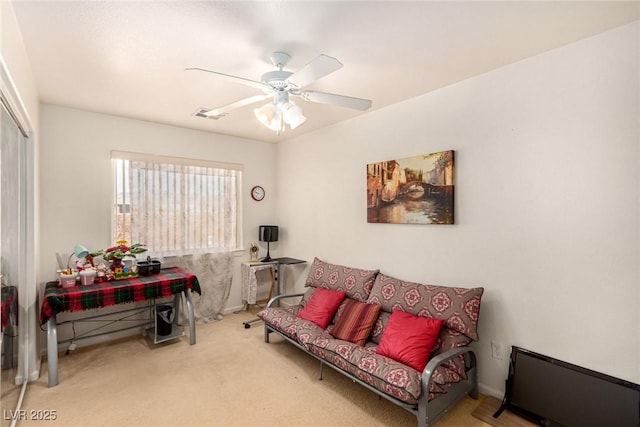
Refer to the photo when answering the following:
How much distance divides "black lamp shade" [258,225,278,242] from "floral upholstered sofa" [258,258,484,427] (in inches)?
54.8

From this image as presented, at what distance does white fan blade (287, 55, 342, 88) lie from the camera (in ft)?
5.47

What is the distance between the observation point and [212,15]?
1738 millimetres

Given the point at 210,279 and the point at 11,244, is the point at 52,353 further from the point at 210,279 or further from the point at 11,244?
the point at 210,279

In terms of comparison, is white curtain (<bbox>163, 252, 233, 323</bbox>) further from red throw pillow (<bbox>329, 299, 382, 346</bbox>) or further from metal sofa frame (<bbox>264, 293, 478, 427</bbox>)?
metal sofa frame (<bbox>264, 293, 478, 427</bbox>)

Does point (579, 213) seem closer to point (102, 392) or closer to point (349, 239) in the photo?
point (349, 239)

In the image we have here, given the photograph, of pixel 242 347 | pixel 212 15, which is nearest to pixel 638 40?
pixel 212 15

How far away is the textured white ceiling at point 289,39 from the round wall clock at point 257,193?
6.59 ft

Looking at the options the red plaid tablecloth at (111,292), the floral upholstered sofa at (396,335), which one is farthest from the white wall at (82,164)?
the floral upholstered sofa at (396,335)

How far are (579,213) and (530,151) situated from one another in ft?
1.72

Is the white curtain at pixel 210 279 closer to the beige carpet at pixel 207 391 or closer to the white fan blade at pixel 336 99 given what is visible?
the beige carpet at pixel 207 391

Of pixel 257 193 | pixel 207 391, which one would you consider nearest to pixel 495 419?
pixel 207 391

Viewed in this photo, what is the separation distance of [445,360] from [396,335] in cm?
43

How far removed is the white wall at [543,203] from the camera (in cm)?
189

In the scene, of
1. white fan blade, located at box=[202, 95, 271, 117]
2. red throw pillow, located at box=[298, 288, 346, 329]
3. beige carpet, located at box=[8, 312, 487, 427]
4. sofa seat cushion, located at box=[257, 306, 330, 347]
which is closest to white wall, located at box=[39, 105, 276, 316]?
beige carpet, located at box=[8, 312, 487, 427]
